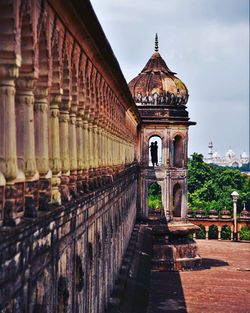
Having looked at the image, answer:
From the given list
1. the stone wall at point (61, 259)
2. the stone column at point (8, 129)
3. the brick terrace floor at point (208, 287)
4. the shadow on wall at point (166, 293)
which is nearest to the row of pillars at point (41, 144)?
the stone column at point (8, 129)

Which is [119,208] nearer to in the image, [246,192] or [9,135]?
[9,135]

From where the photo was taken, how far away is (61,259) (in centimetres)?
955

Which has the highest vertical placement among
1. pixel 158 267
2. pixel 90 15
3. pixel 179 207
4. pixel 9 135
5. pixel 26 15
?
pixel 90 15

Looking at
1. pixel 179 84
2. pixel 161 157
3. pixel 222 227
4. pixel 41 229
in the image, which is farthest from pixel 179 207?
pixel 41 229

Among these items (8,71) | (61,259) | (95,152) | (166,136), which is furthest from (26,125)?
(166,136)

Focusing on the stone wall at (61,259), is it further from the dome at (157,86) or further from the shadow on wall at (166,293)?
the dome at (157,86)

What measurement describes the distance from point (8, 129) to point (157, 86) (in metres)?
31.2

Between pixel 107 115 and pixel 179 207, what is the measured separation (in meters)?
19.8

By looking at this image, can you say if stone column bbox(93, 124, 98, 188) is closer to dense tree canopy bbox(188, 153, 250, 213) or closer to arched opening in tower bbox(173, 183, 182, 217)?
arched opening in tower bbox(173, 183, 182, 217)

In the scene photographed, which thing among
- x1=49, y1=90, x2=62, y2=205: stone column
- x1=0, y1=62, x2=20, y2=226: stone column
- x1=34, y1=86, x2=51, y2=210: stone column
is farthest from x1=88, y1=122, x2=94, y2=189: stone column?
x1=0, y1=62, x2=20, y2=226: stone column

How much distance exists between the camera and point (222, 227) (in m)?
48.7

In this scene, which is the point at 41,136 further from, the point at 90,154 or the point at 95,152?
the point at 95,152

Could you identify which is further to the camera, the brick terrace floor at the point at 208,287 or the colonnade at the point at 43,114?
the brick terrace floor at the point at 208,287

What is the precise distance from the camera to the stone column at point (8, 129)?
6.57 meters
